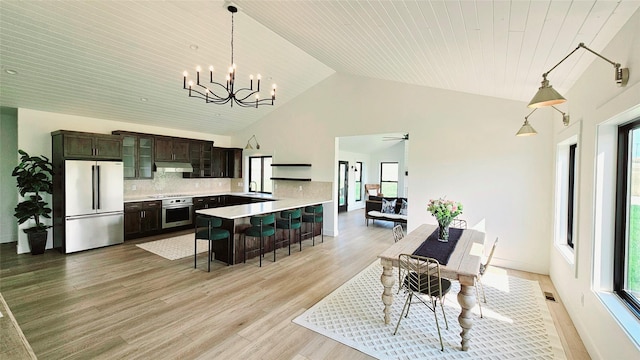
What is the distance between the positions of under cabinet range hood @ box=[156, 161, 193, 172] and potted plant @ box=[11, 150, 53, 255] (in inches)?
75.4

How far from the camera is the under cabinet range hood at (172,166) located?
6.50m

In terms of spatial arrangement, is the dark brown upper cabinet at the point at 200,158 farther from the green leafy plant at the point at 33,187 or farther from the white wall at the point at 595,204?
the white wall at the point at 595,204

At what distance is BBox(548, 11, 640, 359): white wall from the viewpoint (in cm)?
172

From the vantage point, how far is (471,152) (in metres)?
4.61

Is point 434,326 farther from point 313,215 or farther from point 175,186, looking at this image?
point 175,186

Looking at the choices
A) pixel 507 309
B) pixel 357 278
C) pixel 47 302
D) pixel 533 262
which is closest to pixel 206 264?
pixel 47 302

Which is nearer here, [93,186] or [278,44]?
[278,44]

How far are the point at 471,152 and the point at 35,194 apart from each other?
7963 millimetres

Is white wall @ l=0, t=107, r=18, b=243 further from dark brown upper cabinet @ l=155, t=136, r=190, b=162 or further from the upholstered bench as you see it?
the upholstered bench

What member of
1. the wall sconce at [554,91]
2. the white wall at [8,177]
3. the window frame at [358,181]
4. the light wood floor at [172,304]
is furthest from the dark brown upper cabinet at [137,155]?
the window frame at [358,181]

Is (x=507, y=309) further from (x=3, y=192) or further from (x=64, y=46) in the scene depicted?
(x=3, y=192)

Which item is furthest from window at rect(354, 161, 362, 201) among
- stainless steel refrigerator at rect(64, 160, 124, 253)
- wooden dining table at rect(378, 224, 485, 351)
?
stainless steel refrigerator at rect(64, 160, 124, 253)

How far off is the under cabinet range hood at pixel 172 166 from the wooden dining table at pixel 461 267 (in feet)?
19.4

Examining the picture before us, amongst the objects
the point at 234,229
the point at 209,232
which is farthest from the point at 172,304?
the point at 234,229
